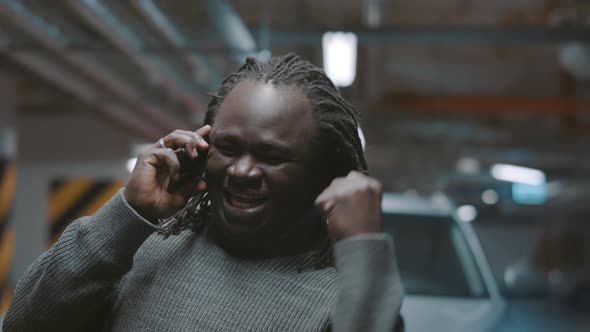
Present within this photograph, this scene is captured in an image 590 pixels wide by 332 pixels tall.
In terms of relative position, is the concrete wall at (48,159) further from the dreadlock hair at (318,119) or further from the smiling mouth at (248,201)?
the smiling mouth at (248,201)

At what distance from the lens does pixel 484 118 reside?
38.1ft

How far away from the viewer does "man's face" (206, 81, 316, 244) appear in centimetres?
128

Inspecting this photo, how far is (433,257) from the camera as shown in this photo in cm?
384

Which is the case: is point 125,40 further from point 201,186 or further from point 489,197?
point 489,197

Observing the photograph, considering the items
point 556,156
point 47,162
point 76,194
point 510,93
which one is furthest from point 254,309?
point 556,156

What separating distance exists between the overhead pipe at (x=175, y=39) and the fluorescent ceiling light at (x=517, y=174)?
7.52m

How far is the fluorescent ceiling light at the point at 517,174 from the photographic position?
1290cm

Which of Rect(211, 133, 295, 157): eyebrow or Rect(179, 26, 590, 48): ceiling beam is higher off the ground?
Rect(211, 133, 295, 157): eyebrow

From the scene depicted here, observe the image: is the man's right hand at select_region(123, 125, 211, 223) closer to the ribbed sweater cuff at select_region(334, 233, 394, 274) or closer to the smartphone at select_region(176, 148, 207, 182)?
the smartphone at select_region(176, 148, 207, 182)

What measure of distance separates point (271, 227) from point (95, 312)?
333mm

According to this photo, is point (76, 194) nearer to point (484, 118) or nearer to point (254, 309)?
point (484, 118)

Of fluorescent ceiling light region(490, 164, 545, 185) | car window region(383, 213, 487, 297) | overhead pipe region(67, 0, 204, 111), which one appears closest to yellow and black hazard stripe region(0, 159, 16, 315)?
overhead pipe region(67, 0, 204, 111)

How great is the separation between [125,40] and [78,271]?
384cm

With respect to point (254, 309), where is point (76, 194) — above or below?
below
